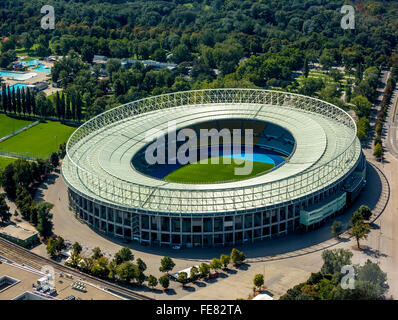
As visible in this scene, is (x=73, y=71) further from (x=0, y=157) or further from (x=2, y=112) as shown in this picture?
(x=0, y=157)

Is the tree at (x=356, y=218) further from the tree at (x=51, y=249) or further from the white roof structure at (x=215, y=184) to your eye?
the tree at (x=51, y=249)

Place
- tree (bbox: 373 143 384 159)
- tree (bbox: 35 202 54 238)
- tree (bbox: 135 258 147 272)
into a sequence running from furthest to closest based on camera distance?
1. tree (bbox: 373 143 384 159)
2. tree (bbox: 35 202 54 238)
3. tree (bbox: 135 258 147 272)

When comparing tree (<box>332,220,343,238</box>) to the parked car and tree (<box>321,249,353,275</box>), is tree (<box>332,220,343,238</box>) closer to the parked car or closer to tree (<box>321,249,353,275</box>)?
tree (<box>321,249,353,275</box>)

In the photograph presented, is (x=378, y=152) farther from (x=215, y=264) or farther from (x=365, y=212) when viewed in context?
(x=215, y=264)

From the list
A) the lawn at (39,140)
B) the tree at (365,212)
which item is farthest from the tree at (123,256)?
the lawn at (39,140)

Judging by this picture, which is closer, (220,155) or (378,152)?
(378,152)

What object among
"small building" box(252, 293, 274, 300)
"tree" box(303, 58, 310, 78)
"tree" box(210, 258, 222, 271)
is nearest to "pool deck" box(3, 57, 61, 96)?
"tree" box(303, 58, 310, 78)

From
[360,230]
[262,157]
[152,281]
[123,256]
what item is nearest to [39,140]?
[262,157]
